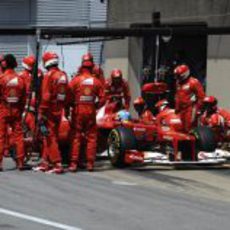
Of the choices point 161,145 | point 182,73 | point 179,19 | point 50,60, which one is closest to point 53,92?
point 50,60

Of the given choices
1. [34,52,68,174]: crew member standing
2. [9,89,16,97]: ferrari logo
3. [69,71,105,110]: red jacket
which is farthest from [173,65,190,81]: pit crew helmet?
[9,89,16,97]: ferrari logo

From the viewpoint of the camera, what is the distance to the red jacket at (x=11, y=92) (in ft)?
45.2

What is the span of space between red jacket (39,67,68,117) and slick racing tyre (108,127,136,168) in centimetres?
122

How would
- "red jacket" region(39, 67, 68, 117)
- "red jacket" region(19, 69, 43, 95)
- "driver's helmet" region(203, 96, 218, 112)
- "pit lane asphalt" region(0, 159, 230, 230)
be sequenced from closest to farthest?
"pit lane asphalt" region(0, 159, 230, 230)
"red jacket" region(39, 67, 68, 117)
"red jacket" region(19, 69, 43, 95)
"driver's helmet" region(203, 96, 218, 112)

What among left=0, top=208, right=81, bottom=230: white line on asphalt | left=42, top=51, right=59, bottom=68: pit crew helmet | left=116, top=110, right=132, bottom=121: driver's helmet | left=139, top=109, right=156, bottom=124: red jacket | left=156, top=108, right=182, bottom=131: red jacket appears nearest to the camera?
left=0, top=208, right=81, bottom=230: white line on asphalt

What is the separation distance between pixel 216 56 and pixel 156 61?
3.07 meters

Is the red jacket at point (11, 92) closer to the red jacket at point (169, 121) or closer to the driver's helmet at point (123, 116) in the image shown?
the driver's helmet at point (123, 116)

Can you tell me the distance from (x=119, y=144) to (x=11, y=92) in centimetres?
206

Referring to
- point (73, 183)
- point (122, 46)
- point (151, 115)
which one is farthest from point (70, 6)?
point (73, 183)

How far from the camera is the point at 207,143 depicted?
14578 mm

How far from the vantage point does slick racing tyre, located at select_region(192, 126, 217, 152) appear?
47.8 ft

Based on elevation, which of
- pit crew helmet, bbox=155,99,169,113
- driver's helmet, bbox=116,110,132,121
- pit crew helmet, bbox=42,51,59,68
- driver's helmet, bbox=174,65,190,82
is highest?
pit crew helmet, bbox=42,51,59,68

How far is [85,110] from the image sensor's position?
13.9m

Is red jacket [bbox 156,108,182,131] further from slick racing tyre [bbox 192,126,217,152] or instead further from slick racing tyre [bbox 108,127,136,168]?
slick racing tyre [bbox 108,127,136,168]
